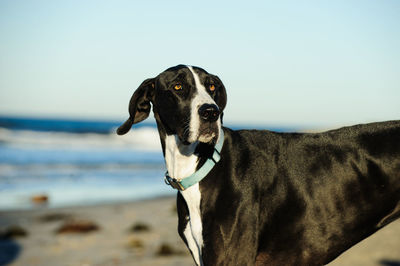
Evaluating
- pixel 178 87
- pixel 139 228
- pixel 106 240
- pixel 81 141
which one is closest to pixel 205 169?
pixel 178 87

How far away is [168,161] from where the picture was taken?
367cm

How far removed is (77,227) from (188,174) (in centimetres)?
526

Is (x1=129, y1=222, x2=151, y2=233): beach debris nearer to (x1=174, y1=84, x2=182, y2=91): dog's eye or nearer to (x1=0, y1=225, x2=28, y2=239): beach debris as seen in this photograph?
(x1=0, y1=225, x2=28, y2=239): beach debris

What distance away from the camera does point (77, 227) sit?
8.19 meters

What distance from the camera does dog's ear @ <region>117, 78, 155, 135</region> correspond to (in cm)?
386

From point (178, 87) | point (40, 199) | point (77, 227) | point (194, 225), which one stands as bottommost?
point (40, 199)

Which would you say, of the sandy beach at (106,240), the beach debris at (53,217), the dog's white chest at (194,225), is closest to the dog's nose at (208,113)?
the dog's white chest at (194,225)

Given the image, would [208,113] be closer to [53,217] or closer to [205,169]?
[205,169]

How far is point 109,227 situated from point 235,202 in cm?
579

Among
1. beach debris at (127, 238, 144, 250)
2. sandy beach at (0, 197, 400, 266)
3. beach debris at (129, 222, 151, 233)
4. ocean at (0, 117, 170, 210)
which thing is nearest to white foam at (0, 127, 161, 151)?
ocean at (0, 117, 170, 210)

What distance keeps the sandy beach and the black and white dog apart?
2.70m

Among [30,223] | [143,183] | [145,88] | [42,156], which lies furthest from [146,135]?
[145,88]

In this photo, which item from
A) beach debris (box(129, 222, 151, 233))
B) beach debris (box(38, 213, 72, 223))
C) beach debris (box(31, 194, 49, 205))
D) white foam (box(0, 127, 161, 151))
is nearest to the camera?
beach debris (box(129, 222, 151, 233))

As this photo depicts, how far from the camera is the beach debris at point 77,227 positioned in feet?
26.6
